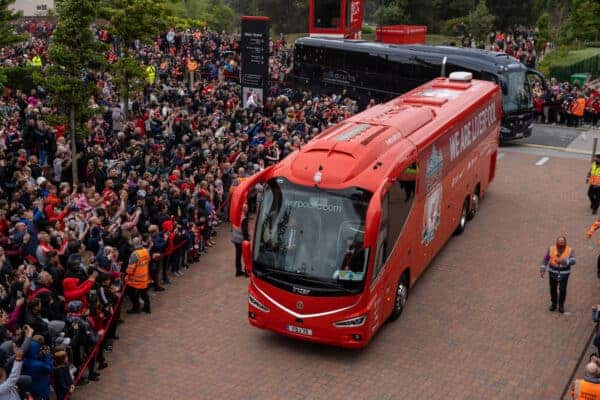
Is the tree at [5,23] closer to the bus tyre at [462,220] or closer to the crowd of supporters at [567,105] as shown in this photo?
the bus tyre at [462,220]

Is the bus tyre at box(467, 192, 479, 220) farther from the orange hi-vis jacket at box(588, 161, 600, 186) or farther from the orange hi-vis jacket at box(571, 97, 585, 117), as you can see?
the orange hi-vis jacket at box(571, 97, 585, 117)

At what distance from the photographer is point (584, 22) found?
47719mm

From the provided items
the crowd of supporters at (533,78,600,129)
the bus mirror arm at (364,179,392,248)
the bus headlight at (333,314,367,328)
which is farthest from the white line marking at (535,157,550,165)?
the bus mirror arm at (364,179,392,248)

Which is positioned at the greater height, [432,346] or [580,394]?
[580,394]

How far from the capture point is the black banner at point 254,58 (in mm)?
26828

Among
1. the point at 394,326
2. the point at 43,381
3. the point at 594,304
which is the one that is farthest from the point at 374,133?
the point at 43,381

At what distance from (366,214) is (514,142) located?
19273 mm

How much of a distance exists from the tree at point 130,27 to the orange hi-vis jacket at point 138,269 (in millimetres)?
12399

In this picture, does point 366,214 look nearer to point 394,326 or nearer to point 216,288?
point 394,326

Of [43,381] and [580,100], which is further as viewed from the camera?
[580,100]

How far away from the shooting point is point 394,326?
46.1 feet

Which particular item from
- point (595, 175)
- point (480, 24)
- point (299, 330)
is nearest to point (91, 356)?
point (299, 330)

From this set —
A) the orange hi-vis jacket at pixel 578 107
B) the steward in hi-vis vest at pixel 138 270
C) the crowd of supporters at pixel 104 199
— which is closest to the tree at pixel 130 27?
the crowd of supporters at pixel 104 199

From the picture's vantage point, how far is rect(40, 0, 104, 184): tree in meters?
18.3
